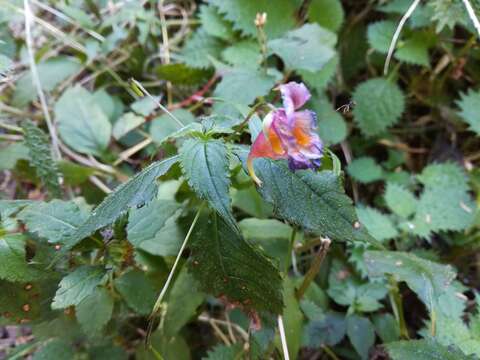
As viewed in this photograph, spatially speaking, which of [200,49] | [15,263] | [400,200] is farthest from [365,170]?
[15,263]

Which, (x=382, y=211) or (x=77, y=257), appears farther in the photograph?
(x=382, y=211)

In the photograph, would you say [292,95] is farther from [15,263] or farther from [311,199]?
[15,263]

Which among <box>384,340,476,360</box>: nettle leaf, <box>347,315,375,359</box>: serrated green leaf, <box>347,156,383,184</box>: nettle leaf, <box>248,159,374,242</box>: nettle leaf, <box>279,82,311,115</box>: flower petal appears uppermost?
<box>279,82,311,115</box>: flower petal

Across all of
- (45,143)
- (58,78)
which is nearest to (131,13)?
(58,78)

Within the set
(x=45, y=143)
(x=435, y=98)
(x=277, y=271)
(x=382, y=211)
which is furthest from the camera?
(x=435, y=98)

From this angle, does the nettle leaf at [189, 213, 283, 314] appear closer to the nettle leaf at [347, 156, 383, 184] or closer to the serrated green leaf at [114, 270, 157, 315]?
the serrated green leaf at [114, 270, 157, 315]

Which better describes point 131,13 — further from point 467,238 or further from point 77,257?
point 467,238

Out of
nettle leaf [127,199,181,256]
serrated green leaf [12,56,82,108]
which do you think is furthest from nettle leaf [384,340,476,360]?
serrated green leaf [12,56,82,108]
